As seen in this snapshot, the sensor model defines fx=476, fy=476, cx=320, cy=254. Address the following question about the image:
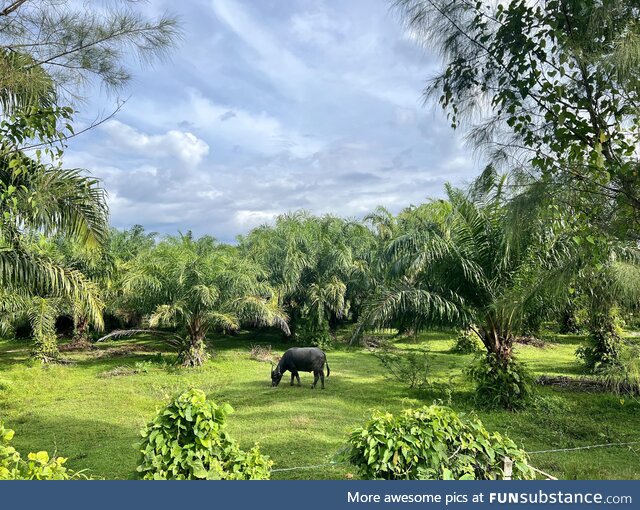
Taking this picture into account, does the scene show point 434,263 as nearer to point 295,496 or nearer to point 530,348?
point 295,496

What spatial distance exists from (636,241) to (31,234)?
6684mm

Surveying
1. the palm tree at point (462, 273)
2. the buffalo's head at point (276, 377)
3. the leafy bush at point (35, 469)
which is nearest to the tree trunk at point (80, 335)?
the buffalo's head at point (276, 377)

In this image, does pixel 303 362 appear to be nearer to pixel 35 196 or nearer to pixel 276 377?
pixel 276 377

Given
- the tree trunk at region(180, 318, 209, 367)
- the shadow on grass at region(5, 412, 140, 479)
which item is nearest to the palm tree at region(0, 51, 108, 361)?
the shadow on grass at region(5, 412, 140, 479)

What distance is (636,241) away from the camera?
4590 millimetres

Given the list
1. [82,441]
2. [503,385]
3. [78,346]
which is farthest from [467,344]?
[78,346]

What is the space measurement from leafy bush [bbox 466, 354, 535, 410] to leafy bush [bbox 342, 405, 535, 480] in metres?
5.08

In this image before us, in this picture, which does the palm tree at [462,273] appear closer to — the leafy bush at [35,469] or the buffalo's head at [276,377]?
the buffalo's head at [276,377]

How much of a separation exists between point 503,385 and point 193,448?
256 inches

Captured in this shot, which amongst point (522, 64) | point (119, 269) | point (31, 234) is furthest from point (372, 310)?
point (119, 269)

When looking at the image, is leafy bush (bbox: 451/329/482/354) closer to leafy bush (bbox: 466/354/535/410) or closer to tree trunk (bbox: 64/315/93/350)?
leafy bush (bbox: 466/354/535/410)

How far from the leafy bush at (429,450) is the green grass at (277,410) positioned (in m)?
0.56

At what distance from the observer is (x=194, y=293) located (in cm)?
1196

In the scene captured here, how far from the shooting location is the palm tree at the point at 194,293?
12.1 m
